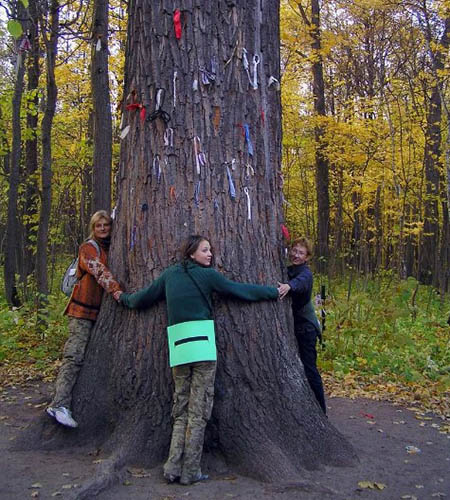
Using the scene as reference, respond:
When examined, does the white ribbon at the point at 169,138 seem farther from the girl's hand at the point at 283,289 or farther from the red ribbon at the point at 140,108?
the girl's hand at the point at 283,289

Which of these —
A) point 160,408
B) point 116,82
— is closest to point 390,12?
point 116,82

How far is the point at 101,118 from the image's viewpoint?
31.0ft

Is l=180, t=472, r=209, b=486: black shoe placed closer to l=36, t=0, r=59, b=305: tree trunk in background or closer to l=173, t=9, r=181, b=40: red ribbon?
l=173, t=9, r=181, b=40: red ribbon

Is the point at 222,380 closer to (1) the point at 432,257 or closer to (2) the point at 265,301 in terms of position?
(2) the point at 265,301

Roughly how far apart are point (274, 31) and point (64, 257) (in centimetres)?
1388

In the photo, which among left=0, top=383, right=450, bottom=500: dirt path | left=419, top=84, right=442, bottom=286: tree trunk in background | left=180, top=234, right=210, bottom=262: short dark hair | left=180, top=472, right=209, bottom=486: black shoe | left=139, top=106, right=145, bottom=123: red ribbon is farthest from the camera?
left=419, top=84, right=442, bottom=286: tree trunk in background

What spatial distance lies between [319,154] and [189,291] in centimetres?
1574

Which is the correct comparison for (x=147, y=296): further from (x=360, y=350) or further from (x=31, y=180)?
(x=31, y=180)

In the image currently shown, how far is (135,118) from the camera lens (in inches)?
179

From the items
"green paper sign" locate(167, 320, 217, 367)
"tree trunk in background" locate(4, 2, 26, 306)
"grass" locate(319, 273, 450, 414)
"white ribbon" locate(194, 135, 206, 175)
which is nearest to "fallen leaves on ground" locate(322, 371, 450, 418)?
"grass" locate(319, 273, 450, 414)

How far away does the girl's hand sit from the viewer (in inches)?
176

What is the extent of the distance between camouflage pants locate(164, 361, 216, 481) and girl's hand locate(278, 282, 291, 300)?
834mm

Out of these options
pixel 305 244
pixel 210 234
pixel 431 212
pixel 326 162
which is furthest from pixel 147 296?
pixel 431 212

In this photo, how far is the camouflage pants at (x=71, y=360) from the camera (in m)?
4.67
